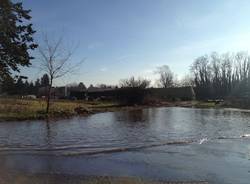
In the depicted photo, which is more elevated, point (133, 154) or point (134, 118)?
point (134, 118)

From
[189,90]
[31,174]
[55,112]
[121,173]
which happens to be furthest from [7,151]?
[189,90]

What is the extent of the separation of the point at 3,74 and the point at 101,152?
23.6ft

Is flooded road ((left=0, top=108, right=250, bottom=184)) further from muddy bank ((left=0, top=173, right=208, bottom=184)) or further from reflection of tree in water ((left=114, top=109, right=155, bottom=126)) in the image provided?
reflection of tree in water ((left=114, top=109, right=155, bottom=126))

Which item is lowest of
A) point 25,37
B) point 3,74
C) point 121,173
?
point 121,173

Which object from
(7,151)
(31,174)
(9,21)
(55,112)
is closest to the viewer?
(31,174)

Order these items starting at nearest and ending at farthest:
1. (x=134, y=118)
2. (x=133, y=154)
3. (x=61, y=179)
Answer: (x=61, y=179) → (x=133, y=154) → (x=134, y=118)

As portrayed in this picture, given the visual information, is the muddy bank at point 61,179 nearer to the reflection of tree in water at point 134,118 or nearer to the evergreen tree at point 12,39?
the evergreen tree at point 12,39

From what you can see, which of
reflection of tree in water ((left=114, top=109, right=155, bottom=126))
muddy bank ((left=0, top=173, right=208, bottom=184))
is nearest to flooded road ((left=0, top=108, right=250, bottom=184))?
muddy bank ((left=0, top=173, right=208, bottom=184))

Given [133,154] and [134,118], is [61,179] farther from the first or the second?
[134,118]

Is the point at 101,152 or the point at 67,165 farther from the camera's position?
the point at 101,152

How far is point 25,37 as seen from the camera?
1975 cm

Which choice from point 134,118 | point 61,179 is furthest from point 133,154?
point 134,118

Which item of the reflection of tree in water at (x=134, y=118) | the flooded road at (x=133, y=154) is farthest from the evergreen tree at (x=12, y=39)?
the reflection of tree in water at (x=134, y=118)

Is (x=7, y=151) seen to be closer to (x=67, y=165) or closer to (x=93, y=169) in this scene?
(x=67, y=165)
